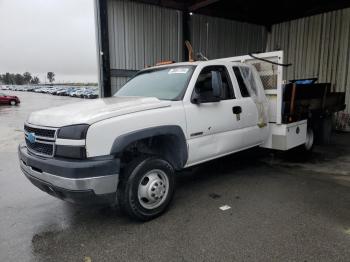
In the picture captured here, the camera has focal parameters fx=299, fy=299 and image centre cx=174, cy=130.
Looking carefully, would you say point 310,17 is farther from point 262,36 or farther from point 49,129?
point 49,129

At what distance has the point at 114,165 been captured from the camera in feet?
10.7

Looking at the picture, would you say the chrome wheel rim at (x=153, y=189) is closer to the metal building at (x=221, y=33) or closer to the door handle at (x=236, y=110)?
the door handle at (x=236, y=110)

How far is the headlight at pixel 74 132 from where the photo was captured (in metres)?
3.09

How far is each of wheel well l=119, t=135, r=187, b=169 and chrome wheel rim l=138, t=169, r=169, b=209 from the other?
0.26 meters

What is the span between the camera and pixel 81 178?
309 centimetres

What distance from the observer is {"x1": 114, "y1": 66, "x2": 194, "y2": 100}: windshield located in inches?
167

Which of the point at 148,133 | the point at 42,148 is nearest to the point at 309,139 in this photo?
the point at 148,133

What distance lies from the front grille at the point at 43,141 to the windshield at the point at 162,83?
1.55 m

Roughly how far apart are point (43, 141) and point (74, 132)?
1.97ft

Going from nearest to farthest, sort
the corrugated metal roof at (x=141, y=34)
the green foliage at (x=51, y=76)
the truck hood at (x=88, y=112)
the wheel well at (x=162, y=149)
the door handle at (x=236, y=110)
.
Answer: the truck hood at (x=88, y=112), the wheel well at (x=162, y=149), the door handle at (x=236, y=110), the corrugated metal roof at (x=141, y=34), the green foliage at (x=51, y=76)

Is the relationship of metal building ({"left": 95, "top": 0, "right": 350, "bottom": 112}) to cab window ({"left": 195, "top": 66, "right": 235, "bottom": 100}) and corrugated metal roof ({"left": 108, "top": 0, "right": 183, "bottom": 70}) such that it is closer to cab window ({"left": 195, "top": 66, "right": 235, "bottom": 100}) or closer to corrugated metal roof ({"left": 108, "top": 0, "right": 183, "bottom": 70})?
corrugated metal roof ({"left": 108, "top": 0, "right": 183, "bottom": 70})

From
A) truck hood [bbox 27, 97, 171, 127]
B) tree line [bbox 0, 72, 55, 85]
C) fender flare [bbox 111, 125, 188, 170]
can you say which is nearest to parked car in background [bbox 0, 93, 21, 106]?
truck hood [bbox 27, 97, 171, 127]

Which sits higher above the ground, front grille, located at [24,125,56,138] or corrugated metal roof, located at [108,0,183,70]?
corrugated metal roof, located at [108,0,183,70]

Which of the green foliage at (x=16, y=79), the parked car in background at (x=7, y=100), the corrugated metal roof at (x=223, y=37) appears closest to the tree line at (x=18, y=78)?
the green foliage at (x=16, y=79)
